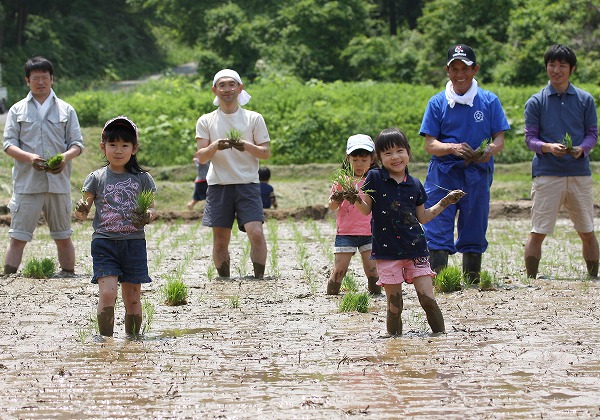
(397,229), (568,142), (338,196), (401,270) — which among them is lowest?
(401,270)

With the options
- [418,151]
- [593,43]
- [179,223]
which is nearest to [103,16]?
[593,43]

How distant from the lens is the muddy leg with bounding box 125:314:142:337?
21.2 feet

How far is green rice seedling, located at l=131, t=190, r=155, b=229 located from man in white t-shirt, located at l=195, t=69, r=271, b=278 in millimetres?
2935

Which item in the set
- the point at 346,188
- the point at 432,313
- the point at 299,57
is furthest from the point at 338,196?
the point at 299,57

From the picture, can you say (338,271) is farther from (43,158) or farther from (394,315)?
(43,158)

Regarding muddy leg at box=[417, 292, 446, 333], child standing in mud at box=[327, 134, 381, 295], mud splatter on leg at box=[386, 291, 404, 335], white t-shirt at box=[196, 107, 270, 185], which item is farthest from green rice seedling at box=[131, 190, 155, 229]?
white t-shirt at box=[196, 107, 270, 185]

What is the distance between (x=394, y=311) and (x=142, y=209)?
5.27 ft

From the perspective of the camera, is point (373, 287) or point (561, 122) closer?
point (373, 287)

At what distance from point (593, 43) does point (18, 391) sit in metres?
27.2

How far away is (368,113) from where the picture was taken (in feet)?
77.4

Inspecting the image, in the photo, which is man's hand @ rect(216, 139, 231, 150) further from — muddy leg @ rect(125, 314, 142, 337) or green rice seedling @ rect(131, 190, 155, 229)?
muddy leg @ rect(125, 314, 142, 337)

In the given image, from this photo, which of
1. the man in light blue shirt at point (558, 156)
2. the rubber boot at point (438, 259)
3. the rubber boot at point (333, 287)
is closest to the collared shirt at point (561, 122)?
the man in light blue shirt at point (558, 156)

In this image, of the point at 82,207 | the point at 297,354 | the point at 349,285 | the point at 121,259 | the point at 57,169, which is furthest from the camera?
the point at 57,169

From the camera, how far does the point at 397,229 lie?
6395 mm
